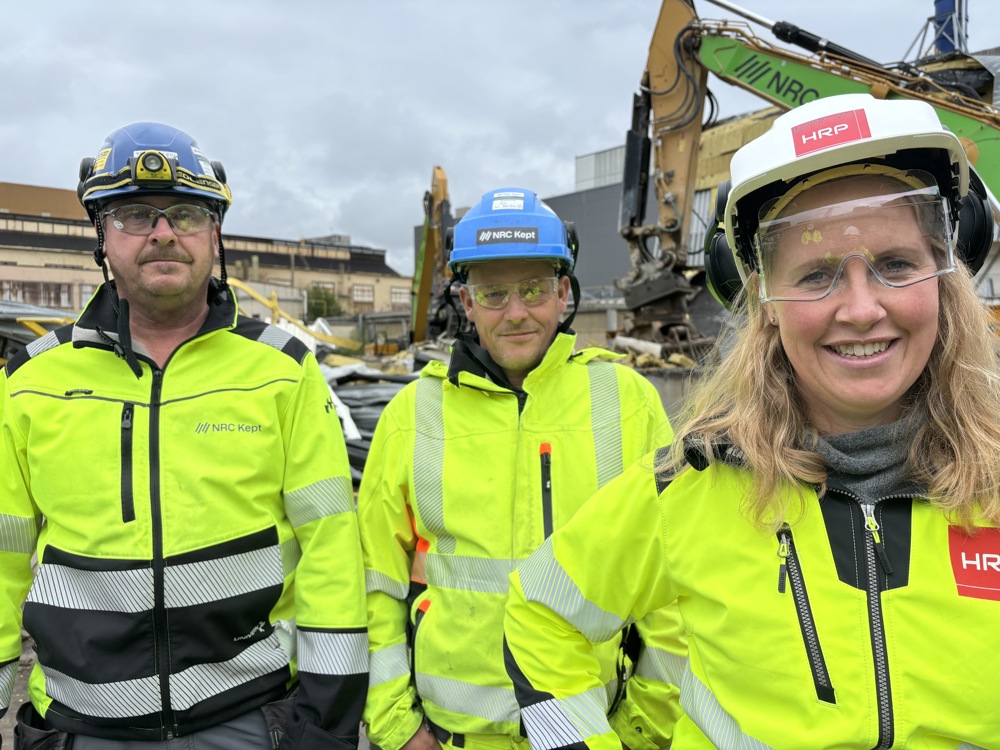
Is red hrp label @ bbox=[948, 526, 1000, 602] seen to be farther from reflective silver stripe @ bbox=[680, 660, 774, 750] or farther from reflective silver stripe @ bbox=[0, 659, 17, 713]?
reflective silver stripe @ bbox=[0, 659, 17, 713]

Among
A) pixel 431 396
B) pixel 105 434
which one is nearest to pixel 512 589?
pixel 431 396

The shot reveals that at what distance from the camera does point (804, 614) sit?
1.28 meters

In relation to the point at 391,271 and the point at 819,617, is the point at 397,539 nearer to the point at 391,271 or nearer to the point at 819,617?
the point at 819,617

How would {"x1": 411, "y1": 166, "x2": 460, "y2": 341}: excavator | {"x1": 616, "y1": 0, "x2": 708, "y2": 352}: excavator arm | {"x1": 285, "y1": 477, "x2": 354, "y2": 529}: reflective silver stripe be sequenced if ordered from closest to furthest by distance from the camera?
1. {"x1": 285, "y1": 477, "x2": 354, "y2": 529}: reflective silver stripe
2. {"x1": 616, "y1": 0, "x2": 708, "y2": 352}: excavator arm
3. {"x1": 411, "y1": 166, "x2": 460, "y2": 341}: excavator

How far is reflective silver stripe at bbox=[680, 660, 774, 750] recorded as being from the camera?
4.29ft

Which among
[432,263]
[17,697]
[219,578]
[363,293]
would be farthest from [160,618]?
[363,293]

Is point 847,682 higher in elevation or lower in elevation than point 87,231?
lower

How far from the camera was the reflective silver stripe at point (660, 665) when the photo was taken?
2.05 metres

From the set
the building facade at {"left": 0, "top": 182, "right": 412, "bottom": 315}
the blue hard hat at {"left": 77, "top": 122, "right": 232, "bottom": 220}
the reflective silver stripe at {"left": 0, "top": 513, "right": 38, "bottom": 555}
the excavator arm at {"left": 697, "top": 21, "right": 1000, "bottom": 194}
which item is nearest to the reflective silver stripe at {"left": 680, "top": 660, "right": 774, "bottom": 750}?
the reflective silver stripe at {"left": 0, "top": 513, "right": 38, "bottom": 555}

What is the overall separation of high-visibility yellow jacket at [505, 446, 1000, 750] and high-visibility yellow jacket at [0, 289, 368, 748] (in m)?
0.86

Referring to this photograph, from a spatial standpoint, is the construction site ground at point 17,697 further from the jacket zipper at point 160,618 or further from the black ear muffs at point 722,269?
the black ear muffs at point 722,269

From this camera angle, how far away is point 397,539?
2.31 m

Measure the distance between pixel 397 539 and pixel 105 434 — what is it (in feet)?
3.07

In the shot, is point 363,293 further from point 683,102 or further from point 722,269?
point 722,269
